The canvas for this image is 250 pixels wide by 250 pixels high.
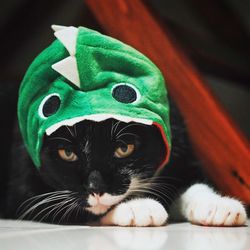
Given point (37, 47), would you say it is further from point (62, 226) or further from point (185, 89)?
point (62, 226)

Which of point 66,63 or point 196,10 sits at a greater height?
point 66,63

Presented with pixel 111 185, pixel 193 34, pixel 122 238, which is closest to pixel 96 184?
pixel 111 185

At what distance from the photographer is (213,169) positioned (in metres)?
1.48

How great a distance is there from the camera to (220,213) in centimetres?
112

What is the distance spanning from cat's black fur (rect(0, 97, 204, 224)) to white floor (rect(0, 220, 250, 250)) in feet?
0.28

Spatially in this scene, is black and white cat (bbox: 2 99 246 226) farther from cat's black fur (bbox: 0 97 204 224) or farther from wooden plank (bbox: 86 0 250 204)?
wooden plank (bbox: 86 0 250 204)

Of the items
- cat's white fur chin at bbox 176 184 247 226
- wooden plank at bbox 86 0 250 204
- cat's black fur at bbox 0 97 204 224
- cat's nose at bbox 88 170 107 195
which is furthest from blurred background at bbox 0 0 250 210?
cat's nose at bbox 88 170 107 195

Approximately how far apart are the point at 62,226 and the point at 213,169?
526 millimetres

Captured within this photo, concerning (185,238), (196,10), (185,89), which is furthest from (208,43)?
(185,238)

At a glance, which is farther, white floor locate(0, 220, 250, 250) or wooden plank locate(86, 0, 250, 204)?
wooden plank locate(86, 0, 250, 204)

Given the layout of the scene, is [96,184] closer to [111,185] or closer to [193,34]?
[111,185]

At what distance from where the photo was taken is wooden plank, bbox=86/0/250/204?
1.40 meters

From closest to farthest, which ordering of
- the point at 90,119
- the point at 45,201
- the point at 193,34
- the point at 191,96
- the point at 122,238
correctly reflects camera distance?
the point at 122,238 < the point at 90,119 < the point at 45,201 < the point at 191,96 < the point at 193,34

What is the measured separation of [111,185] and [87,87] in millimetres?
223
